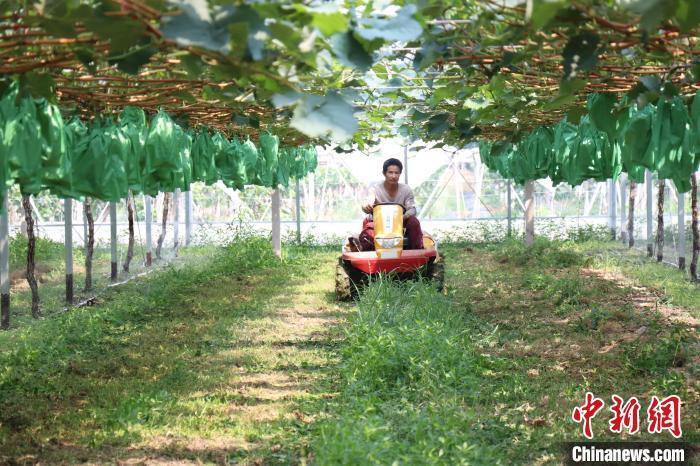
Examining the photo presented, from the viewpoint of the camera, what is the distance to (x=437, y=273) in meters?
9.52

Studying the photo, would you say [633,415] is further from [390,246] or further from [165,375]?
[390,246]

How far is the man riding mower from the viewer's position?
363 inches

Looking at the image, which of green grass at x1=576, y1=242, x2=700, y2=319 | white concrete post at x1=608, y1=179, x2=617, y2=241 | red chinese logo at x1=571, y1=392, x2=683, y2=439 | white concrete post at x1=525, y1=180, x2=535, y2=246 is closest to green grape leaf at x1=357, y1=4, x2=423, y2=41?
red chinese logo at x1=571, y1=392, x2=683, y2=439

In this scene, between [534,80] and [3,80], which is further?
[534,80]

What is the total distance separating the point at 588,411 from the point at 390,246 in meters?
4.40

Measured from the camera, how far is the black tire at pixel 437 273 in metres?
9.46

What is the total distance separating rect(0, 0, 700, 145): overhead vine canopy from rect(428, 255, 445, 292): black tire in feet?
13.8

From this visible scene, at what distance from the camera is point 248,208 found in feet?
73.9

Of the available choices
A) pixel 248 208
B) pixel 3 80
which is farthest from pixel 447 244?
pixel 3 80

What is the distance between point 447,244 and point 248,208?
20.6 ft

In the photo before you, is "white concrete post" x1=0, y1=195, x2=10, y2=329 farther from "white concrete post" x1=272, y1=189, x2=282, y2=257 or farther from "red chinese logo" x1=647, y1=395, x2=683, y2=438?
"white concrete post" x1=272, y1=189, x2=282, y2=257

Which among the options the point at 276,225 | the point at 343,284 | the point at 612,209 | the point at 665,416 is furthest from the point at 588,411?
the point at 612,209

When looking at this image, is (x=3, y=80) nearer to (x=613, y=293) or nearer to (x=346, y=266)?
(x=346, y=266)

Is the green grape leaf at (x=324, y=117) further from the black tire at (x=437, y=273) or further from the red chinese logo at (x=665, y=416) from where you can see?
the black tire at (x=437, y=273)
